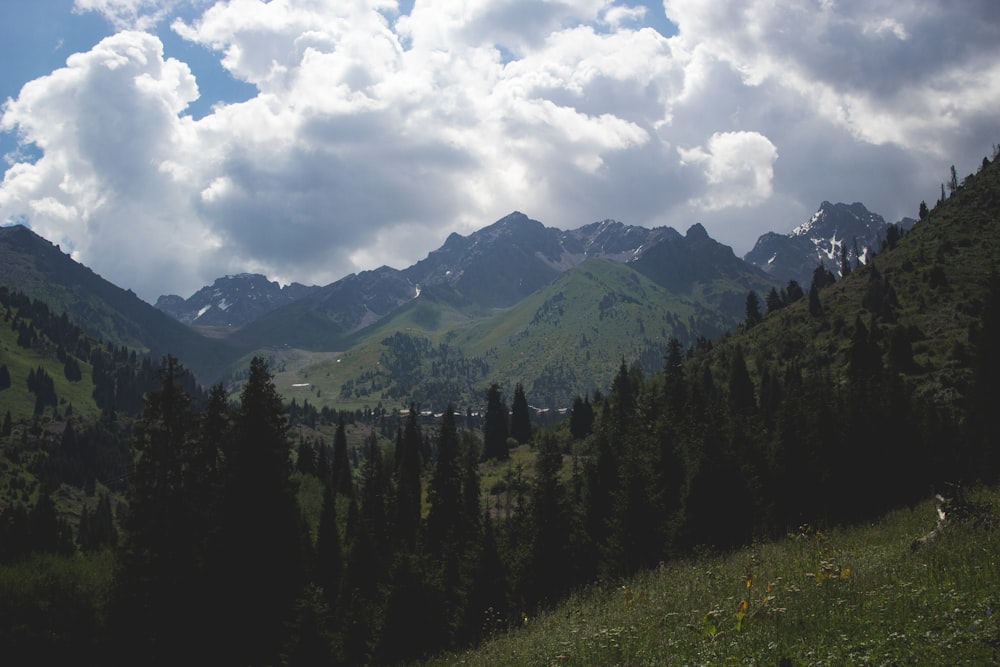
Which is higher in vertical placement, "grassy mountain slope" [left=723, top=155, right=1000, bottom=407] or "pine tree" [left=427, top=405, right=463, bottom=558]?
"grassy mountain slope" [left=723, top=155, right=1000, bottom=407]

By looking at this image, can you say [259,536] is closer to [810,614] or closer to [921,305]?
[810,614]

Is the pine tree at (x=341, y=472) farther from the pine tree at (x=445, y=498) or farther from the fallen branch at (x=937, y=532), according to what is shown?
the fallen branch at (x=937, y=532)

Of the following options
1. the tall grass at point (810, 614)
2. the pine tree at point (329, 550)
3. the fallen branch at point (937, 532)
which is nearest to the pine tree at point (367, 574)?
the pine tree at point (329, 550)

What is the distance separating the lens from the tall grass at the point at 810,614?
12797mm

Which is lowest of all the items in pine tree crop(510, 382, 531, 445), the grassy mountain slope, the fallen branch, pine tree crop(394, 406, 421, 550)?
pine tree crop(394, 406, 421, 550)

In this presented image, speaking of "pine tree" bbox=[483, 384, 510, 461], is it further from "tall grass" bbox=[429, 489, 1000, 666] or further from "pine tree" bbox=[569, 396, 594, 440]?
"tall grass" bbox=[429, 489, 1000, 666]

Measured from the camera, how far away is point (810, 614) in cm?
1498

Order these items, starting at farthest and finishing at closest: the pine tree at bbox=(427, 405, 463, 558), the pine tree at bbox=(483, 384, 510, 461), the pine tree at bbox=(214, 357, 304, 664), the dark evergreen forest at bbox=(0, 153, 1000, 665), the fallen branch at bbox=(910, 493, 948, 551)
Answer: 1. the pine tree at bbox=(483, 384, 510, 461)
2. the pine tree at bbox=(427, 405, 463, 558)
3. the pine tree at bbox=(214, 357, 304, 664)
4. the dark evergreen forest at bbox=(0, 153, 1000, 665)
5. the fallen branch at bbox=(910, 493, 948, 551)

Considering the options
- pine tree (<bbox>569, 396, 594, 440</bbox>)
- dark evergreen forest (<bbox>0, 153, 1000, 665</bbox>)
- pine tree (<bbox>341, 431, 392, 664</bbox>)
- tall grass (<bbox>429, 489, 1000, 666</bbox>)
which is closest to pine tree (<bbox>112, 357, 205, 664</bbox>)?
dark evergreen forest (<bbox>0, 153, 1000, 665</bbox>)

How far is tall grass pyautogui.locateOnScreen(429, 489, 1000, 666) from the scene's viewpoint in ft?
42.0

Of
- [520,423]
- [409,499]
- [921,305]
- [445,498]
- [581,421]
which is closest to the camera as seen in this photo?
[445,498]

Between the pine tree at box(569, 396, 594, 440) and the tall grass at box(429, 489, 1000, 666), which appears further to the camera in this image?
the pine tree at box(569, 396, 594, 440)

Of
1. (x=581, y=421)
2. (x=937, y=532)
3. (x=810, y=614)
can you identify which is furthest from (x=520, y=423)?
(x=810, y=614)

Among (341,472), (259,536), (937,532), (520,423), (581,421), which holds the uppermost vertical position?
(937,532)
